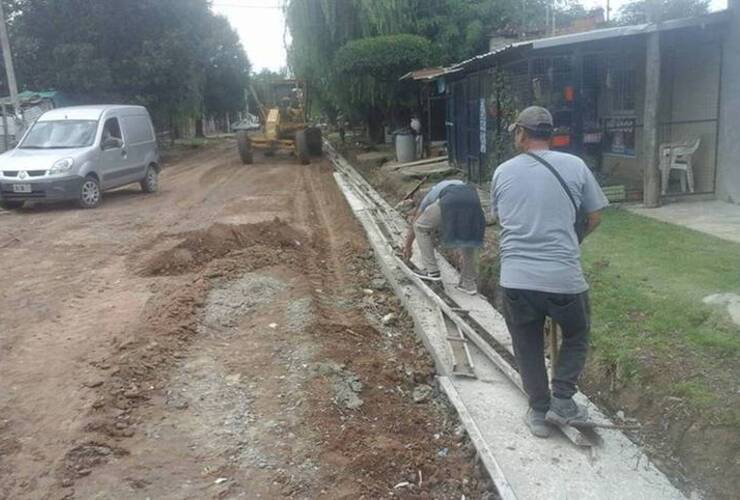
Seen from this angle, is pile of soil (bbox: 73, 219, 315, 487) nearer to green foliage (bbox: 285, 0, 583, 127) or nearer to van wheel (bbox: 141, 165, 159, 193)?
van wheel (bbox: 141, 165, 159, 193)

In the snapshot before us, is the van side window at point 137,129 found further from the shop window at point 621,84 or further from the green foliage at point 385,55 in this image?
the shop window at point 621,84

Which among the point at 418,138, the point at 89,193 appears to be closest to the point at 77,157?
the point at 89,193

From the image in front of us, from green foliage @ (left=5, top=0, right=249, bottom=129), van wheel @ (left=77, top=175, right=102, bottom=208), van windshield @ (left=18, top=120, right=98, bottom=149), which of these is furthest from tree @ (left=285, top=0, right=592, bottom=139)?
van wheel @ (left=77, top=175, right=102, bottom=208)

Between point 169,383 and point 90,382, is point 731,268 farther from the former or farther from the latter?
point 90,382

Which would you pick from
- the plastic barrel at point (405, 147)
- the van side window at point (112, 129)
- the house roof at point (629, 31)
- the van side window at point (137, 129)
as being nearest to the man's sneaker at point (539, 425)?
the house roof at point (629, 31)

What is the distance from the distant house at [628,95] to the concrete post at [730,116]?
1 cm

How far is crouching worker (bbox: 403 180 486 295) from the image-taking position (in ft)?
23.4

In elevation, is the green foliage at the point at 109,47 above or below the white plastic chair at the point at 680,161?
above

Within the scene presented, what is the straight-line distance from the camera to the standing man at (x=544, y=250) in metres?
3.86

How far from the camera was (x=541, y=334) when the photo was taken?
408cm

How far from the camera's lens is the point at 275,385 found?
5039 mm

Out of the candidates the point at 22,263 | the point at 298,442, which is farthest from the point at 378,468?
the point at 22,263

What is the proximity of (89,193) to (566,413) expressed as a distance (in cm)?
1219

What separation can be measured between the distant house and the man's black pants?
7.12 metres
